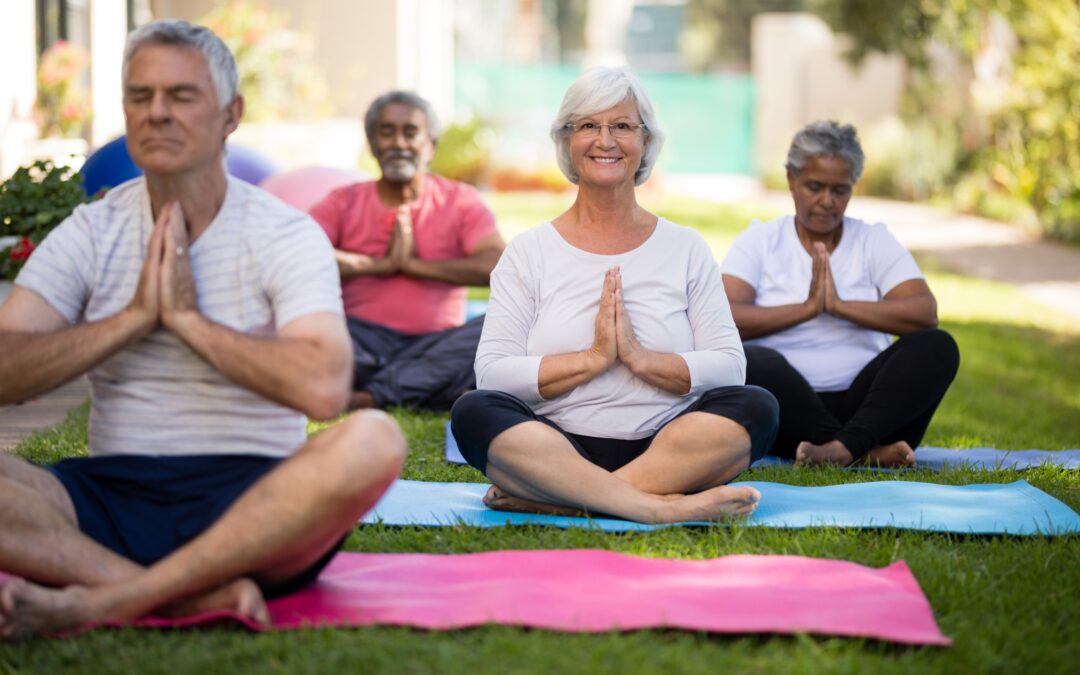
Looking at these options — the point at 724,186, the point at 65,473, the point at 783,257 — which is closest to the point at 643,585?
the point at 65,473

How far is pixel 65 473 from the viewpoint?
317 centimetres

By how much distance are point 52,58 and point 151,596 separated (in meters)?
8.33

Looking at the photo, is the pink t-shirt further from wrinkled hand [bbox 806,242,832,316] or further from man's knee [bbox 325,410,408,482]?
man's knee [bbox 325,410,408,482]

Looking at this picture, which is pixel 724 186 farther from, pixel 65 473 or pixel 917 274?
pixel 65 473

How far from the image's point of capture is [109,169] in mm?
7301

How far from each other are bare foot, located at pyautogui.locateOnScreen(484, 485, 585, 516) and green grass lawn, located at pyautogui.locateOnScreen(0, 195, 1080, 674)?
0.13m

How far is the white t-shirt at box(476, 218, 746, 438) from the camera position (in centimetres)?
419

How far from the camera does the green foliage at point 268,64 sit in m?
14.3

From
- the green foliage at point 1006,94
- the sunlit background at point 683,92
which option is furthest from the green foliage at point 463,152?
the green foliage at point 1006,94

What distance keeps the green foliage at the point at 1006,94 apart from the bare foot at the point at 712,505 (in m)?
11.3

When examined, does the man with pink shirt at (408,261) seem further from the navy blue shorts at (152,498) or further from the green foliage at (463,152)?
the green foliage at (463,152)

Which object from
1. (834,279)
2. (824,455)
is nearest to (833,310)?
(834,279)

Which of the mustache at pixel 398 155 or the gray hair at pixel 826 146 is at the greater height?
the gray hair at pixel 826 146

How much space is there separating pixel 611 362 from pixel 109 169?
4.22m
